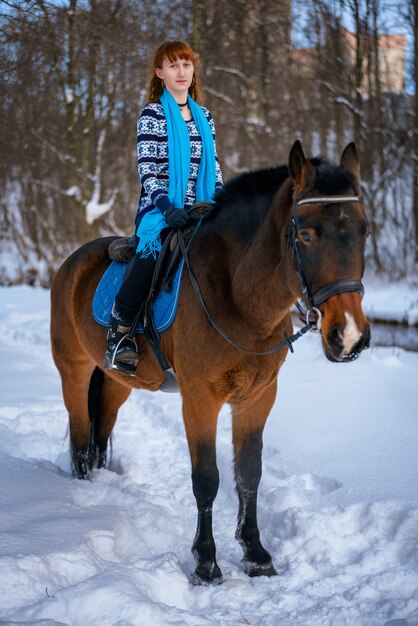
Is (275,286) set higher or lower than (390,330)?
higher

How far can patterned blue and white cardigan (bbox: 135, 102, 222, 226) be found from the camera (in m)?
3.71

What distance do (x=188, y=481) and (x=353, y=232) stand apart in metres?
2.81

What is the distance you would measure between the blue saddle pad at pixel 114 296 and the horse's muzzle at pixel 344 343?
4.01ft

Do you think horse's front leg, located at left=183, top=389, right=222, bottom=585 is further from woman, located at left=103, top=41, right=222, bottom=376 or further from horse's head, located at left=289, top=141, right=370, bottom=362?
horse's head, located at left=289, top=141, right=370, bottom=362

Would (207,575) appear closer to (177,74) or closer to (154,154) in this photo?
(154,154)

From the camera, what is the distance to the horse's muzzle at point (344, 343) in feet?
7.98

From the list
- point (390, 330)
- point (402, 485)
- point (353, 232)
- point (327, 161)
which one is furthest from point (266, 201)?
point (390, 330)

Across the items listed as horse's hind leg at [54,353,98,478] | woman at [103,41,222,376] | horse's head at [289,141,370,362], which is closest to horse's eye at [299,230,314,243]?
horse's head at [289,141,370,362]

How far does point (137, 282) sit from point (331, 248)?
1434mm

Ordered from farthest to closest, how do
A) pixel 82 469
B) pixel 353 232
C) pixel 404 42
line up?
pixel 404 42
pixel 82 469
pixel 353 232

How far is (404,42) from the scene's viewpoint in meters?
14.2

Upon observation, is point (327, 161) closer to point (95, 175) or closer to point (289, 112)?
point (95, 175)

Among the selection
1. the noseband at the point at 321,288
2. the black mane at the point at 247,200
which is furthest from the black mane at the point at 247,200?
the noseband at the point at 321,288

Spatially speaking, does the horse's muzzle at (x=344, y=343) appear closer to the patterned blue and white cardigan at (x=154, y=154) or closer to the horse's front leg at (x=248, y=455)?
the horse's front leg at (x=248, y=455)
